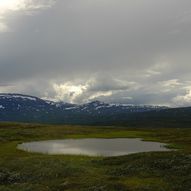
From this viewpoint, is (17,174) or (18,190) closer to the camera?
(18,190)

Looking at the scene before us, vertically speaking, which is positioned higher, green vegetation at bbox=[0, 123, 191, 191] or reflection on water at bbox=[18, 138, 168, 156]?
reflection on water at bbox=[18, 138, 168, 156]

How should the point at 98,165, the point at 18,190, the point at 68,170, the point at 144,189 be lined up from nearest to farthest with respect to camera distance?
the point at 144,189 < the point at 18,190 < the point at 68,170 < the point at 98,165

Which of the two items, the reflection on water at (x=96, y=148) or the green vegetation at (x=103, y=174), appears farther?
the reflection on water at (x=96, y=148)

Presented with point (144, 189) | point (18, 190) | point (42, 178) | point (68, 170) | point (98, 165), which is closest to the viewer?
point (144, 189)

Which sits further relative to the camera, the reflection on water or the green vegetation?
the reflection on water

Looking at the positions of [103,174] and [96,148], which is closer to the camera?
[103,174]

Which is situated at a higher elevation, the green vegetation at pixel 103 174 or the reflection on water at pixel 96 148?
the reflection on water at pixel 96 148

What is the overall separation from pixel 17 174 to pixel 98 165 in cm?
1287

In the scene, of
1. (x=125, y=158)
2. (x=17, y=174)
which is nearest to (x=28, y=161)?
(x=17, y=174)

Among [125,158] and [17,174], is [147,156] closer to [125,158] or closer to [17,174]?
[125,158]

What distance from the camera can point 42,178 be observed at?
49.2m

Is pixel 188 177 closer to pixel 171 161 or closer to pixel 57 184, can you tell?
pixel 171 161

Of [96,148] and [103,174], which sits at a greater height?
[96,148]

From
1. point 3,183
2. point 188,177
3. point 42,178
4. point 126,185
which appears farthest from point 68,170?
point 188,177
